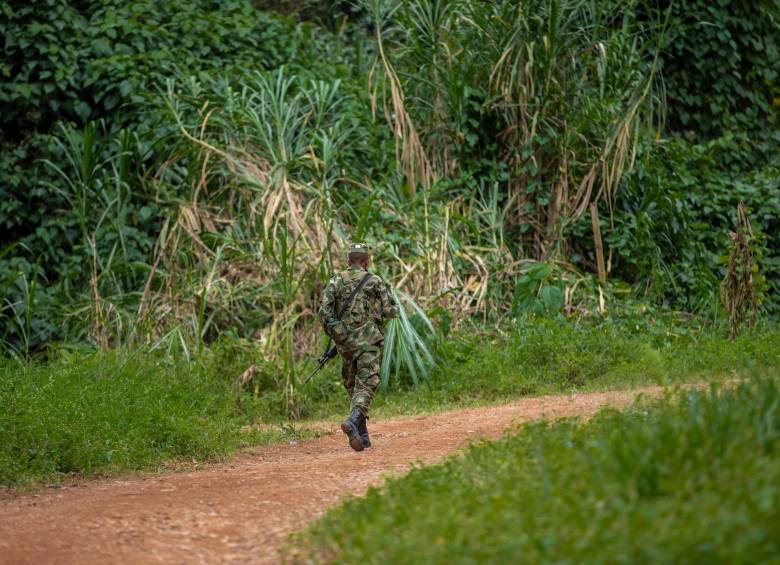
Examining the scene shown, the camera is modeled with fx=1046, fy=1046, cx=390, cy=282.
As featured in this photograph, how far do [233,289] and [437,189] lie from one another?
2910 millimetres

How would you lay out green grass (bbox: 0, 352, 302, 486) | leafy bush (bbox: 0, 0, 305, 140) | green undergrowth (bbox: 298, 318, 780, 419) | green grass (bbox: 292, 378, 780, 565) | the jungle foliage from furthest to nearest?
leafy bush (bbox: 0, 0, 305, 140), the jungle foliage, green undergrowth (bbox: 298, 318, 780, 419), green grass (bbox: 0, 352, 302, 486), green grass (bbox: 292, 378, 780, 565)

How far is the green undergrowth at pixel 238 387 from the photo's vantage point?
747 cm

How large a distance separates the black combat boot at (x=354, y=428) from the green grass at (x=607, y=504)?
230 centimetres

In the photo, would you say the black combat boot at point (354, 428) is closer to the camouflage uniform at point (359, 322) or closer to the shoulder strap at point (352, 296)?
the camouflage uniform at point (359, 322)

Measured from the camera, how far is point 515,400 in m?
9.58

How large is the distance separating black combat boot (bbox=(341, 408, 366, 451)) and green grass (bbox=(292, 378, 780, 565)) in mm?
2300

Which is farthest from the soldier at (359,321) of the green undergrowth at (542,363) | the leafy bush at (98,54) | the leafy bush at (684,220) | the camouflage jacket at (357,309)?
the leafy bush at (98,54)

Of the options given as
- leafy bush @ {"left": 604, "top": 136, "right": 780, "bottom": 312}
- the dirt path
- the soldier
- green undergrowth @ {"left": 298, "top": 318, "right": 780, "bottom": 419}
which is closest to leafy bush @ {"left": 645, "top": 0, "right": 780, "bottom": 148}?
leafy bush @ {"left": 604, "top": 136, "right": 780, "bottom": 312}

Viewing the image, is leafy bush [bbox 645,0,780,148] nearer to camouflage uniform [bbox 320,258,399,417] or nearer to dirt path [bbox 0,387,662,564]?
dirt path [bbox 0,387,662,564]

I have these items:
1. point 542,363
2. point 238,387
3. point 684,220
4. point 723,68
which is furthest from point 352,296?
point 723,68

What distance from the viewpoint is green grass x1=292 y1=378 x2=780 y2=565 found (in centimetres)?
332

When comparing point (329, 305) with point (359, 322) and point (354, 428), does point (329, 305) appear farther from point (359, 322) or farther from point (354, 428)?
point (354, 428)

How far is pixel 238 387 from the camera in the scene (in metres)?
9.98

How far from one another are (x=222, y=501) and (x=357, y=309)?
236 centimetres
